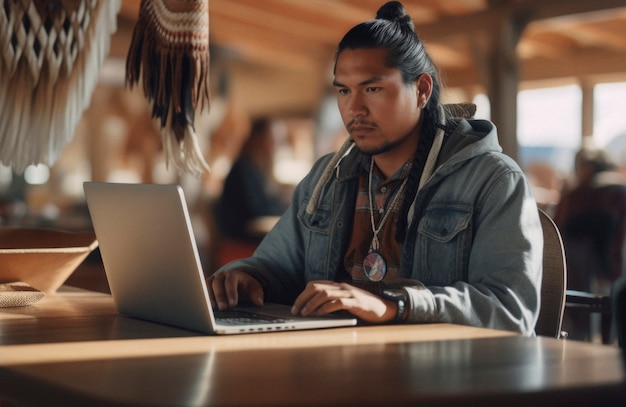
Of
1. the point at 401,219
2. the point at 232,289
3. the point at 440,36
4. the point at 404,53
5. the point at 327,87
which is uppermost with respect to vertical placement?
the point at 440,36

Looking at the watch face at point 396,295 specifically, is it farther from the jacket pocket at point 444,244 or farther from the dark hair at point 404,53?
the dark hair at point 404,53

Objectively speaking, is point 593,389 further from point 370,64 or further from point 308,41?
point 308,41

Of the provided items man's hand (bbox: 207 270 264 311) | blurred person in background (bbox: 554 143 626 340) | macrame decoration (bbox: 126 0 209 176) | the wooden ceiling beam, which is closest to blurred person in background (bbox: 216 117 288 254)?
blurred person in background (bbox: 554 143 626 340)

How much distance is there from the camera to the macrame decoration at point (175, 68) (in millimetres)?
2104

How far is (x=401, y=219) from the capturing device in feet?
6.47

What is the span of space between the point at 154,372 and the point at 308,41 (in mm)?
9095

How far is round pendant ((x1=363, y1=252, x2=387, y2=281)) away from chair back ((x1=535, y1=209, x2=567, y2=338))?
0.33 m

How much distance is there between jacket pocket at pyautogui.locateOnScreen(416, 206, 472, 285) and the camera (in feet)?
5.99

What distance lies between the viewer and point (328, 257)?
6.82 feet

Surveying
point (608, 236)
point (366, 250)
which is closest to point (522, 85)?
point (608, 236)

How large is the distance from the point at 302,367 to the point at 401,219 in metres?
0.86

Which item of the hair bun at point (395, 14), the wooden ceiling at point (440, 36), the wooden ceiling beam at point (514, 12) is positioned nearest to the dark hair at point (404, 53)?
the hair bun at point (395, 14)

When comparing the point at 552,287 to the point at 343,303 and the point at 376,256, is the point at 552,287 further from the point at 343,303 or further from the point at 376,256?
the point at 343,303

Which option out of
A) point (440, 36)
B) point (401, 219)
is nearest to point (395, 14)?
point (401, 219)
